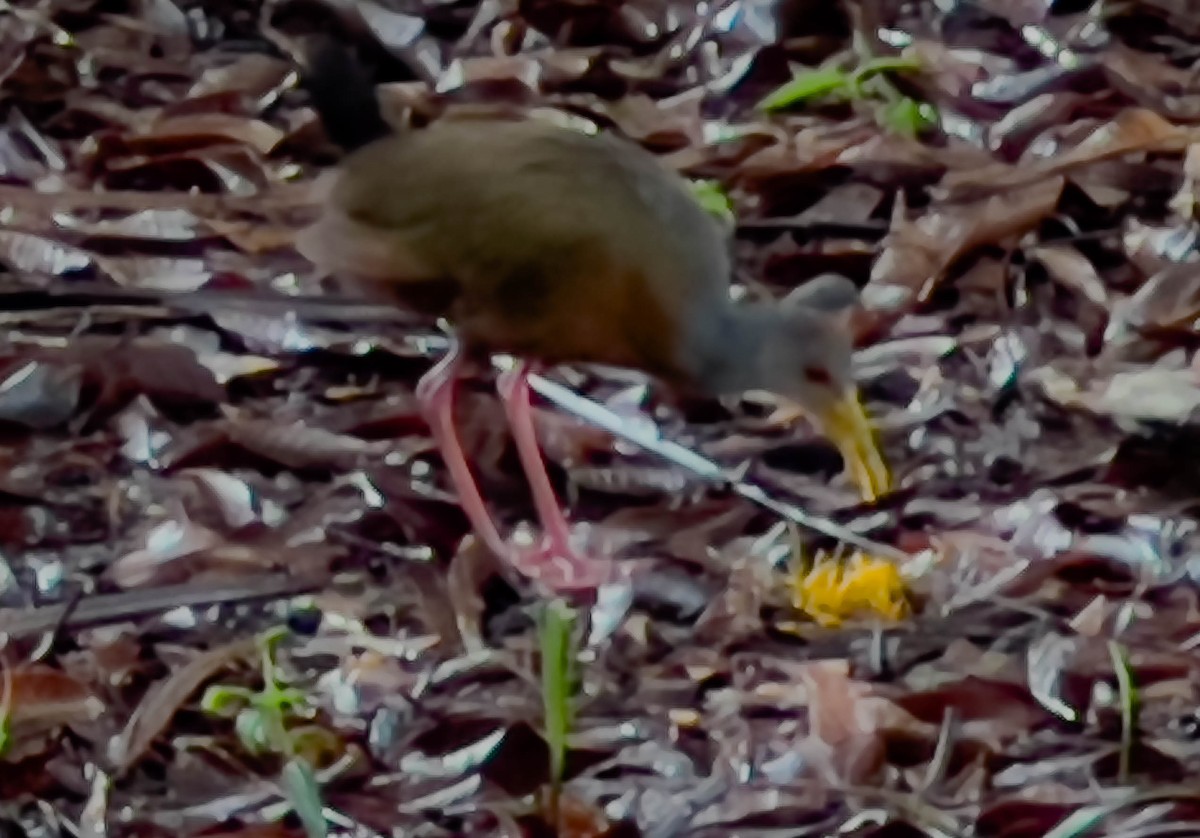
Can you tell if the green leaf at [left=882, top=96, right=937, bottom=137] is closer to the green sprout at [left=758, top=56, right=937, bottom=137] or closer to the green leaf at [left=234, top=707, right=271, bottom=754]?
the green sprout at [left=758, top=56, right=937, bottom=137]

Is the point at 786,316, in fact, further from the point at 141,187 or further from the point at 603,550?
the point at 141,187

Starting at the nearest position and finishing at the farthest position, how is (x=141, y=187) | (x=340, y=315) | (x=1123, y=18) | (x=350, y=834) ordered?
(x=350, y=834) → (x=340, y=315) → (x=141, y=187) → (x=1123, y=18)

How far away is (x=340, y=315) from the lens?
9.40 ft

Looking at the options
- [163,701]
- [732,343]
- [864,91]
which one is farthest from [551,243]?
[864,91]

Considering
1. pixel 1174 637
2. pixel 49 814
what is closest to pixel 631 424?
pixel 1174 637

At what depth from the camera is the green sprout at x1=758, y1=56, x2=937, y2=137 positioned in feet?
11.0

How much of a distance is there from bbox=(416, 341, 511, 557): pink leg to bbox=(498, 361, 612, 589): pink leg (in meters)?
0.05

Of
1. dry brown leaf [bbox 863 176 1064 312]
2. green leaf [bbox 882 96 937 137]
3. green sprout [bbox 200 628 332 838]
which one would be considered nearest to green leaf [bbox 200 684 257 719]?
green sprout [bbox 200 628 332 838]

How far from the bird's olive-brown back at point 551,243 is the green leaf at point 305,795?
624 mm

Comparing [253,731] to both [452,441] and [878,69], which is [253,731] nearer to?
[452,441]

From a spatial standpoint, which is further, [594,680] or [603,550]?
[603,550]

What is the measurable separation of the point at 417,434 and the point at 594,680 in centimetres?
57

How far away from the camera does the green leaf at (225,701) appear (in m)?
2.11

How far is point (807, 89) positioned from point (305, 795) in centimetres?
185
